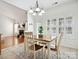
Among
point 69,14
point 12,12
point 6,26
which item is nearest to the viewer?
point 69,14

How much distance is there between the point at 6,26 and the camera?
8523 millimetres

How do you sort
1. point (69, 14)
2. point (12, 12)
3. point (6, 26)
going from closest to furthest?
point (69, 14)
point (12, 12)
point (6, 26)

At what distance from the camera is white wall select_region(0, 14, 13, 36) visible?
27.0 ft

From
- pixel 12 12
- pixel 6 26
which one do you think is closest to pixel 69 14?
pixel 12 12

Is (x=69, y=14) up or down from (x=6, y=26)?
up

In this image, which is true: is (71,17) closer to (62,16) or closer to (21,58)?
(62,16)

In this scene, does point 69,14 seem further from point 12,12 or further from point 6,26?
point 6,26

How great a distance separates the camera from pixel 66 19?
4750 millimetres

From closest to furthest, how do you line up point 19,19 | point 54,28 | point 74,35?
point 74,35 < point 54,28 < point 19,19

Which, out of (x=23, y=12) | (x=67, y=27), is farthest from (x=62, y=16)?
(x=23, y=12)

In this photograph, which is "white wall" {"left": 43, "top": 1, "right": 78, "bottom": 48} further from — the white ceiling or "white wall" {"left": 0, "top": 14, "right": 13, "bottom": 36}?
"white wall" {"left": 0, "top": 14, "right": 13, "bottom": 36}

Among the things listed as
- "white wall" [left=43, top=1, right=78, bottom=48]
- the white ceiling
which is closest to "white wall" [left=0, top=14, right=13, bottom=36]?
the white ceiling

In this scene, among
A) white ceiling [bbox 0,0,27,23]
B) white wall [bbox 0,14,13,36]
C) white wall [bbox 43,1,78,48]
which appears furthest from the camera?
white wall [bbox 0,14,13,36]

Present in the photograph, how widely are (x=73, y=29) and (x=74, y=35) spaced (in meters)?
0.34
